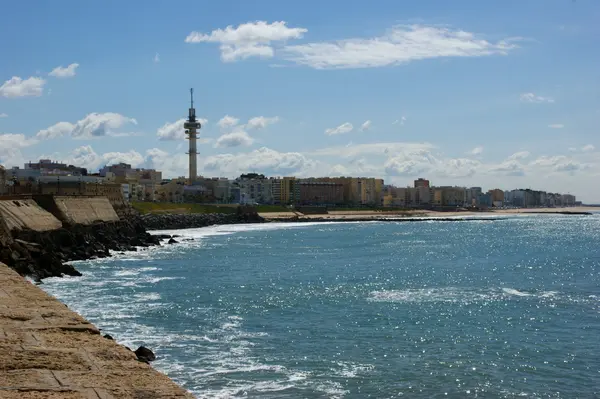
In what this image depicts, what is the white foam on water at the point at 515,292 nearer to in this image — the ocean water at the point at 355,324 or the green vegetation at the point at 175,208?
the ocean water at the point at 355,324

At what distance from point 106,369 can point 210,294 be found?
81.1ft

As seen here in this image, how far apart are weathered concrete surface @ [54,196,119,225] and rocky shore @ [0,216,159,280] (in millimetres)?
679

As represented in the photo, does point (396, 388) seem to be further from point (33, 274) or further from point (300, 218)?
point (300, 218)

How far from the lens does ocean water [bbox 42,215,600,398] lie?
17.6 meters

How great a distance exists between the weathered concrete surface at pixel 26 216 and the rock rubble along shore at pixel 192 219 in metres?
48.4

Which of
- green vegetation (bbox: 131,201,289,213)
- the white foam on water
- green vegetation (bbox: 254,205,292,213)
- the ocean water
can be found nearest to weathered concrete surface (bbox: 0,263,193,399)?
the ocean water

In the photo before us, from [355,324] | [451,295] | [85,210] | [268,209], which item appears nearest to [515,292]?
[451,295]

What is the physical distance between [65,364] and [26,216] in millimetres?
42302

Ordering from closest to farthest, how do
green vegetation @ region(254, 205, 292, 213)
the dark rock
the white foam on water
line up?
the dark rock < the white foam on water < green vegetation @ region(254, 205, 292, 213)

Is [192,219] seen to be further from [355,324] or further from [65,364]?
[65,364]

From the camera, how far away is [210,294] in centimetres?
3391

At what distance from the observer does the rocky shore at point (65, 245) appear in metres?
35.1

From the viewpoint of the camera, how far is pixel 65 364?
9.39 m

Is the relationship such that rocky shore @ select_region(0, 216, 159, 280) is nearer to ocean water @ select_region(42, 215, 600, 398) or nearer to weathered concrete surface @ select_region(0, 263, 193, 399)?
ocean water @ select_region(42, 215, 600, 398)
